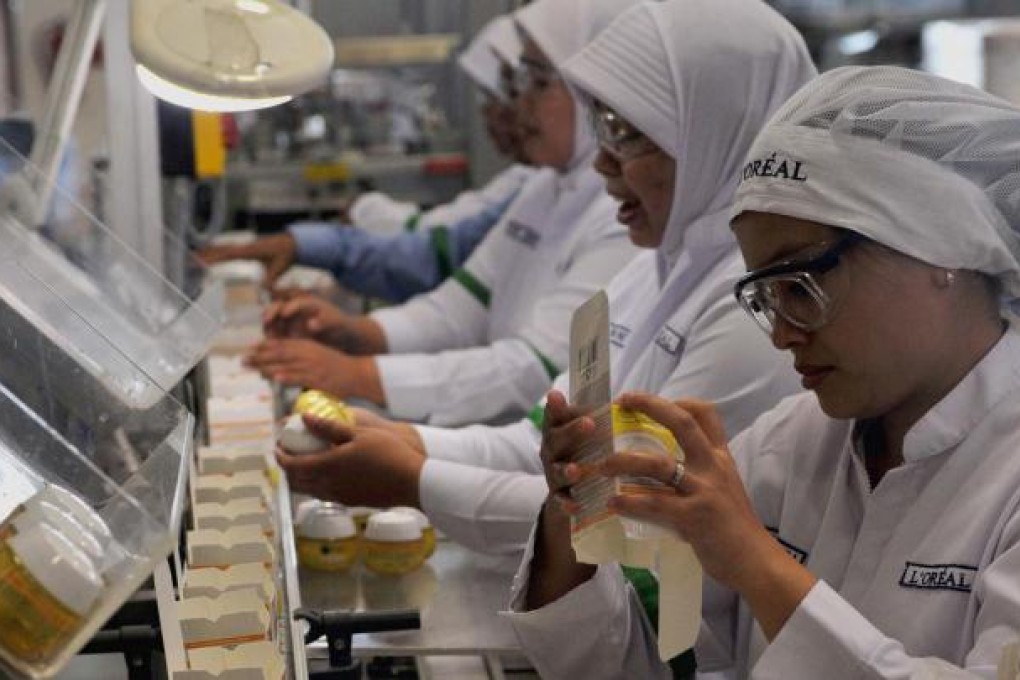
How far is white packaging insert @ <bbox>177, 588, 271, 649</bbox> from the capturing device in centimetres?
150

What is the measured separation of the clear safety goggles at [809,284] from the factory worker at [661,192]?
0.57 metres

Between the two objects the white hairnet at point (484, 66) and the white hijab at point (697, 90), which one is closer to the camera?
the white hijab at point (697, 90)

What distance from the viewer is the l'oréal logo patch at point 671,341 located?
2285mm

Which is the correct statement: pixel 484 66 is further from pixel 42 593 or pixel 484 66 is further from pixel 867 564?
pixel 42 593

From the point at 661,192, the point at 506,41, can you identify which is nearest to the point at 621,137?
the point at 661,192

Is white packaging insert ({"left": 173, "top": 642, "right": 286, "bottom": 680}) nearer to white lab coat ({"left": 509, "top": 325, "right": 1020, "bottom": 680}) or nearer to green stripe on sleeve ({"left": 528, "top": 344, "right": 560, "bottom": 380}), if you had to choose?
white lab coat ({"left": 509, "top": 325, "right": 1020, "bottom": 680})

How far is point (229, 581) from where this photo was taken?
164 centimetres

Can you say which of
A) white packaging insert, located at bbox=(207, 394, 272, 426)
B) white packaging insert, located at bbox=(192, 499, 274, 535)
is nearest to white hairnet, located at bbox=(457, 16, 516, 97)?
white packaging insert, located at bbox=(207, 394, 272, 426)

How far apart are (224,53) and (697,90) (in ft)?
3.04

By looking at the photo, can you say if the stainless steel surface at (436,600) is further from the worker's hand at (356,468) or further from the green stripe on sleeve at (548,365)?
the green stripe on sleeve at (548,365)

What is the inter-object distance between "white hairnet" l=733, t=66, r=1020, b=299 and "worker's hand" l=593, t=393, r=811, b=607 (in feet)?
0.89

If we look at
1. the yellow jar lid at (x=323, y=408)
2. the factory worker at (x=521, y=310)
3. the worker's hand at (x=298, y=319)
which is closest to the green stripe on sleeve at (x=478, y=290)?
the factory worker at (x=521, y=310)

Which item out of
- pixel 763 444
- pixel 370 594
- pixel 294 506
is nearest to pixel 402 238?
pixel 294 506

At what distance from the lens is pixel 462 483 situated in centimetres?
235
